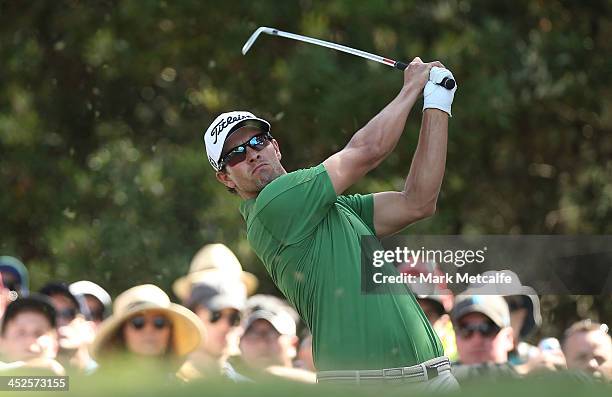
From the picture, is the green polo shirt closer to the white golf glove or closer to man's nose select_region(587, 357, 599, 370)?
the white golf glove

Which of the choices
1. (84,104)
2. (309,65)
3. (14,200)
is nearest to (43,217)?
(14,200)

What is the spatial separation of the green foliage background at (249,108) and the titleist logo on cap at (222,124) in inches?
250

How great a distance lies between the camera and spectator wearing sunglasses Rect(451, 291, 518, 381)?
20.7 ft

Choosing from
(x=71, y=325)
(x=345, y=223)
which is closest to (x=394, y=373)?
(x=345, y=223)

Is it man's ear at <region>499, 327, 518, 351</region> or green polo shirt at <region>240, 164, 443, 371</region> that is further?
man's ear at <region>499, 327, 518, 351</region>

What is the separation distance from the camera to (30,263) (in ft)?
38.2

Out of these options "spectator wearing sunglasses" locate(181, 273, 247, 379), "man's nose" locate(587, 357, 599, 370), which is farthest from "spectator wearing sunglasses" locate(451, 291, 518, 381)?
"spectator wearing sunglasses" locate(181, 273, 247, 379)

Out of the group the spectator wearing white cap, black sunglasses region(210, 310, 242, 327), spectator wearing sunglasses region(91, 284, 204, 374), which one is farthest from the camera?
black sunglasses region(210, 310, 242, 327)

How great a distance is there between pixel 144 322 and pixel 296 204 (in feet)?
7.76

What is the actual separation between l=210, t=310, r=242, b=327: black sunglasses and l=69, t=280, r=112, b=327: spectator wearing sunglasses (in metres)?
0.65

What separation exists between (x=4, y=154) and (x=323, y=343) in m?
8.72

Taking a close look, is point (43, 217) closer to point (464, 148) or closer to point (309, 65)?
point (309, 65)

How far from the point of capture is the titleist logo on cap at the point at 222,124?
4.70 m

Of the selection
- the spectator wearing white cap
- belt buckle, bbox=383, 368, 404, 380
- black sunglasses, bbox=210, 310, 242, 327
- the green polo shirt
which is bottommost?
belt buckle, bbox=383, 368, 404, 380
